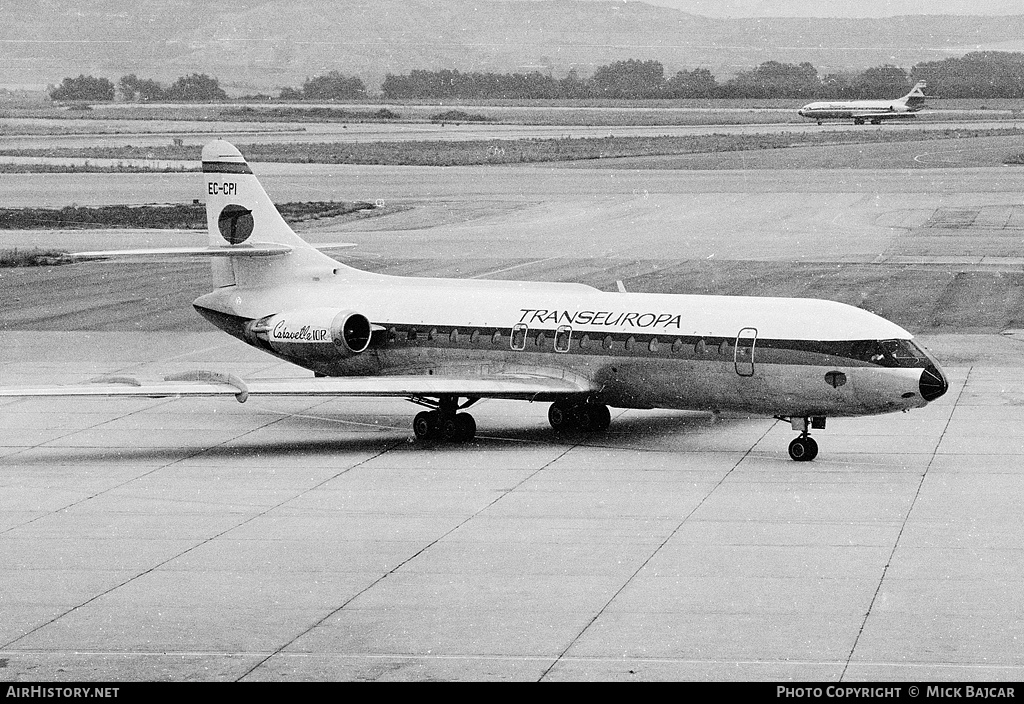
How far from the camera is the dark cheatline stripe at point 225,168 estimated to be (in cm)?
3544

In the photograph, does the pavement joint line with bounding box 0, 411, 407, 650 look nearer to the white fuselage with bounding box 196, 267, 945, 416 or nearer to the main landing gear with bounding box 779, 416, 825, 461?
the white fuselage with bounding box 196, 267, 945, 416

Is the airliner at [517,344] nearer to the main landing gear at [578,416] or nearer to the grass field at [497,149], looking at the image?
the main landing gear at [578,416]

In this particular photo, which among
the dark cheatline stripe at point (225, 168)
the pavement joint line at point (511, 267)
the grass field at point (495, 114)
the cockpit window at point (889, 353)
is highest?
the dark cheatline stripe at point (225, 168)

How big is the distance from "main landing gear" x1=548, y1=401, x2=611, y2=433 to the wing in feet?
3.27

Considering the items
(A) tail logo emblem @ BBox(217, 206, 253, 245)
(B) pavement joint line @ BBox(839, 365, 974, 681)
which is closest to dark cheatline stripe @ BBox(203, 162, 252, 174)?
(A) tail logo emblem @ BBox(217, 206, 253, 245)

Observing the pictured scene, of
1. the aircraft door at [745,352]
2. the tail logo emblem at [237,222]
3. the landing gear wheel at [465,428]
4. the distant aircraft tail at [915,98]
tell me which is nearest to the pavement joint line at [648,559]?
the aircraft door at [745,352]

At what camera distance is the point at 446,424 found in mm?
30828

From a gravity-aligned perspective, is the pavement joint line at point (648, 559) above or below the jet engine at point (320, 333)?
below

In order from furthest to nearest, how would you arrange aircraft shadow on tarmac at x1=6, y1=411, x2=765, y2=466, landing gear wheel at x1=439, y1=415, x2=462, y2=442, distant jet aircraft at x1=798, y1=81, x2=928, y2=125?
distant jet aircraft at x1=798, y1=81, x2=928, y2=125 → landing gear wheel at x1=439, y1=415, x2=462, y2=442 → aircraft shadow on tarmac at x1=6, y1=411, x2=765, y2=466

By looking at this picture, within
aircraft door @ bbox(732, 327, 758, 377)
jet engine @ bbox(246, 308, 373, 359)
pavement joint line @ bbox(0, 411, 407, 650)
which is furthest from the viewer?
jet engine @ bbox(246, 308, 373, 359)

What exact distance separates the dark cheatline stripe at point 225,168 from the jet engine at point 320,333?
411 cm

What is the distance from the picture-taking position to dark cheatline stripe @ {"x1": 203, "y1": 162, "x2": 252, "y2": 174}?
3544 cm
